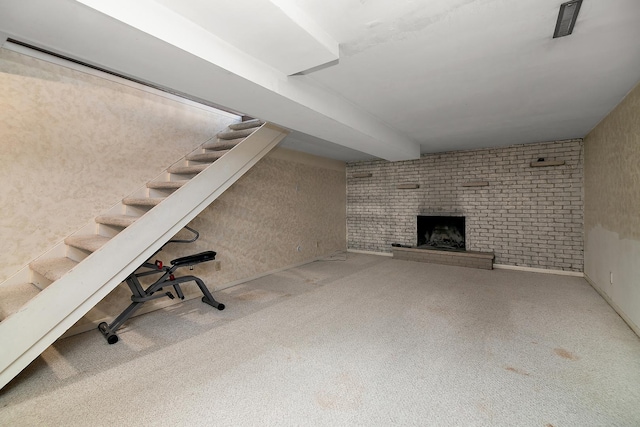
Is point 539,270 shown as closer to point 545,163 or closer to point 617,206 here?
point 545,163

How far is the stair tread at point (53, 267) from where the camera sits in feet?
7.26

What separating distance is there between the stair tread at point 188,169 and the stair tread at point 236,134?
76 cm

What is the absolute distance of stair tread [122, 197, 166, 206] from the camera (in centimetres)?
281

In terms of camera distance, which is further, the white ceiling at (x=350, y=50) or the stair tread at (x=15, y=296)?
the stair tread at (x=15, y=296)

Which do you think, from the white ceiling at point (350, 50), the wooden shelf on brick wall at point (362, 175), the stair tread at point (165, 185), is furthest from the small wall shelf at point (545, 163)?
the stair tread at point (165, 185)

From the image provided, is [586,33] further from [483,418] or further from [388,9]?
[483,418]

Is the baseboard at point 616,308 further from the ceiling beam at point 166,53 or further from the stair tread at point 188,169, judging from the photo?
the stair tread at point 188,169

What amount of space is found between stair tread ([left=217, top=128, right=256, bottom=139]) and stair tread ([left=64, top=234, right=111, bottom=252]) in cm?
194

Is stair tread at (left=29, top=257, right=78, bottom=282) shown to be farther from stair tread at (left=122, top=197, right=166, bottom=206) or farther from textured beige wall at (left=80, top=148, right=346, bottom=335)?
stair tread at (left=122, top=197, right=166, bottom=206)

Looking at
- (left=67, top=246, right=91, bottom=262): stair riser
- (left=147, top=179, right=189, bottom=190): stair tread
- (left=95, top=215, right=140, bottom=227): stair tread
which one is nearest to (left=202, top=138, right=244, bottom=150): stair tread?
(left=147, top=179, right=189, bottom=190): stair tread

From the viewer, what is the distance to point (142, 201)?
292 centimetres

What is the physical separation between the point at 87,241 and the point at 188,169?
46.3 inches

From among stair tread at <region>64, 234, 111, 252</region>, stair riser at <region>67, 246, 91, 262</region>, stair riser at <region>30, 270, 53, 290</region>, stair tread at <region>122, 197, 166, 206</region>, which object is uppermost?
stair tread at <region>122, 197, 166, 206</region>

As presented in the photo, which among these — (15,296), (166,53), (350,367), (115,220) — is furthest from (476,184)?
(15,296)
